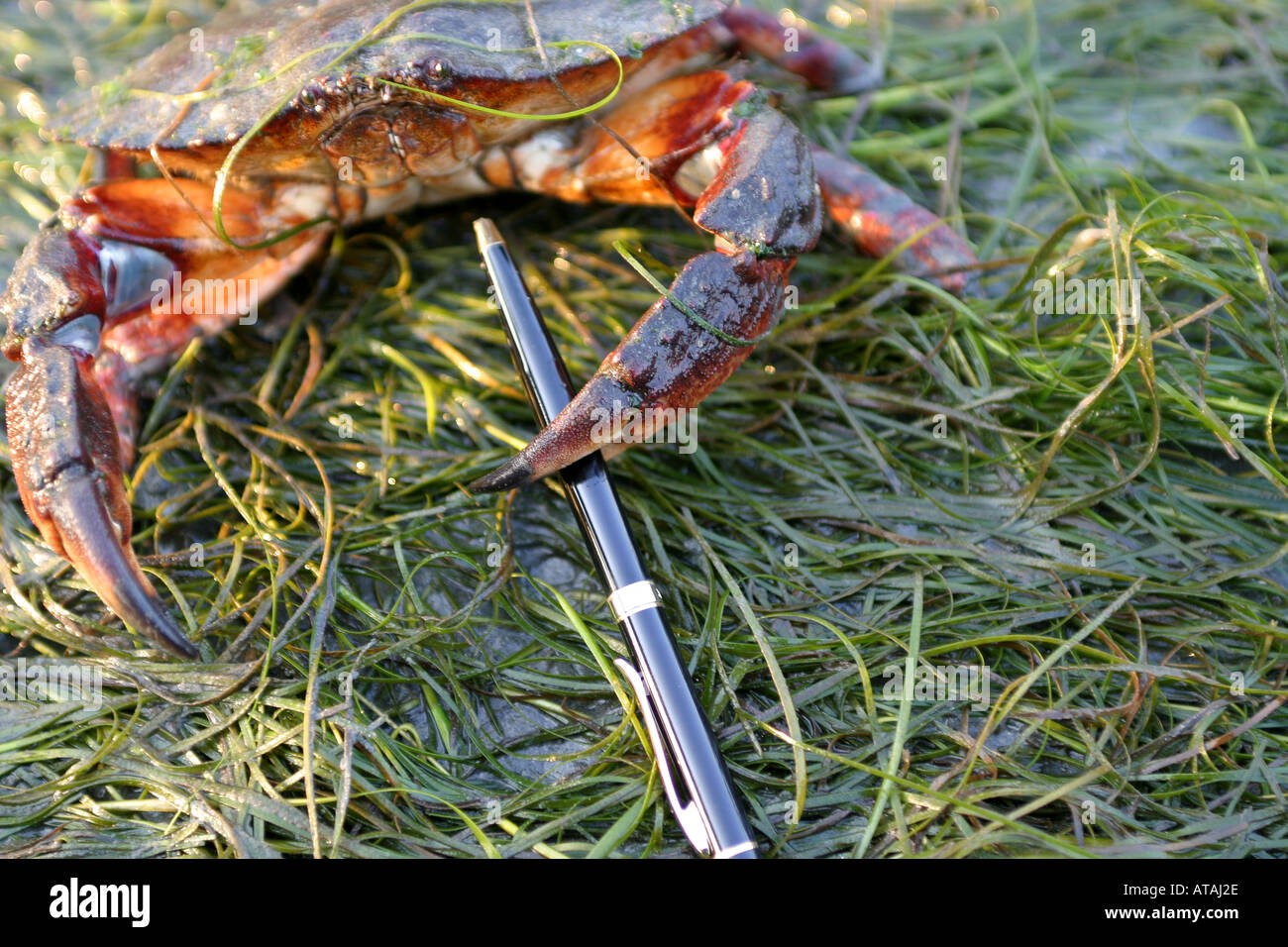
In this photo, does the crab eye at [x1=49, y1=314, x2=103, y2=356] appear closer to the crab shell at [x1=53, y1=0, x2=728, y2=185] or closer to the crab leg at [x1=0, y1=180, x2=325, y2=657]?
the crab leg at [x1=0, y1=180, x2=325, y2=657]

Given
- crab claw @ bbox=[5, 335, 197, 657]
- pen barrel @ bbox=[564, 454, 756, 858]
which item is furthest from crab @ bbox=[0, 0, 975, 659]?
pen barrel @ bbox=[564, 454, 756, 858]

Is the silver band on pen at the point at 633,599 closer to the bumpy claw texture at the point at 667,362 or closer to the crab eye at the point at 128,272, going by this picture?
the bumpy claw texture at the point at 667,362

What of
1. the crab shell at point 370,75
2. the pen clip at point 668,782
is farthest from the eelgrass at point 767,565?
the crab shell at point 370,75

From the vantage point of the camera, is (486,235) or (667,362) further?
(486,235)

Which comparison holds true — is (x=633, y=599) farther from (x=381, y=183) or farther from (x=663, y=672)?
(x=381, y=183)

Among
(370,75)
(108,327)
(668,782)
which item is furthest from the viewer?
(108,327)

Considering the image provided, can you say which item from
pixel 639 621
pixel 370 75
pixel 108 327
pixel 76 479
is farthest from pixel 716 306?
pixel 108 327
